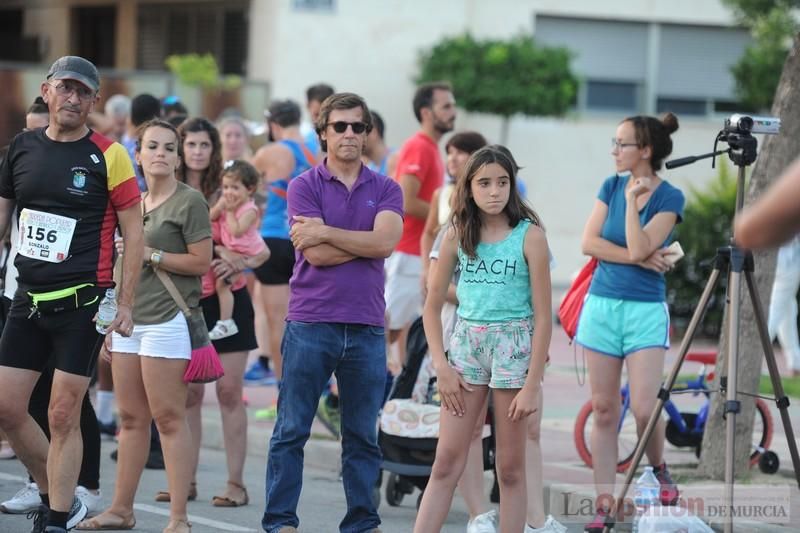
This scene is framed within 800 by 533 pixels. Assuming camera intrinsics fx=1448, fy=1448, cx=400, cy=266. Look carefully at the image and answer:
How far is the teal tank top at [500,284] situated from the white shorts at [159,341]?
1502mm

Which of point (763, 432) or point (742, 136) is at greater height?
point (742, 136)

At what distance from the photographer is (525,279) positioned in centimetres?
625

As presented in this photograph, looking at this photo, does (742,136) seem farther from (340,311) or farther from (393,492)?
(393,492)

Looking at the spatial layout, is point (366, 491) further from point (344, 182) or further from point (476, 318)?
point (344, 182)

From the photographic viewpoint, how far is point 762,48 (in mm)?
23141

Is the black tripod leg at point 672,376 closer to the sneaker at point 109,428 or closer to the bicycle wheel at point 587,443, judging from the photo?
the bicycle wheel at point 587,443

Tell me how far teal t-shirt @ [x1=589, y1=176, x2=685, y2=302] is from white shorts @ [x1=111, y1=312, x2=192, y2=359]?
7.07 ft

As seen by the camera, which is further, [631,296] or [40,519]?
[631,296]

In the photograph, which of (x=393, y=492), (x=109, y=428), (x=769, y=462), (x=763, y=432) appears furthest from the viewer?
(x=109, y=428)

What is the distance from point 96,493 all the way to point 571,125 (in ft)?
60.8

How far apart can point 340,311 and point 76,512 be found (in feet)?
5.17

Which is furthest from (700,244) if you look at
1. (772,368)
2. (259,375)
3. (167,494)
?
(772,368)

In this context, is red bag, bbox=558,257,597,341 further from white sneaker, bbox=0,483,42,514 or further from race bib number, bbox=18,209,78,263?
white sneaker, bbox=0,483,42,514

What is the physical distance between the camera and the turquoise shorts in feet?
24.0
